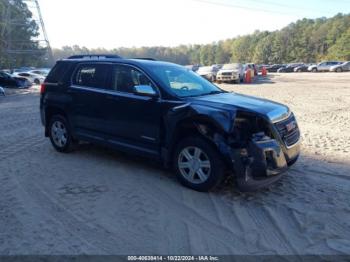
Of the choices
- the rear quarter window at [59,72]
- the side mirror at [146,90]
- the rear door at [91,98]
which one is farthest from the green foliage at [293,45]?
the side mirror at [146,90]

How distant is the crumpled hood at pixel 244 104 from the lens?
479cm

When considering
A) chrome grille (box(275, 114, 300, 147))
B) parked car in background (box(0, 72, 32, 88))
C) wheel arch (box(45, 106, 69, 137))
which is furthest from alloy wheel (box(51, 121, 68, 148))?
parked car in background (box(0, 72, 32, 88))

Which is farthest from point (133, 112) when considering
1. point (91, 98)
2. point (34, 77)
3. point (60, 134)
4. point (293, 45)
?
point (293, 45)

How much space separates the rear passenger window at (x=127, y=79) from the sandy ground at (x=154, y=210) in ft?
4.54

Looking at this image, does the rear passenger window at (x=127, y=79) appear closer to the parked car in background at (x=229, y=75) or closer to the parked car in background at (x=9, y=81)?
the parked car in background at (x=9, y=81)

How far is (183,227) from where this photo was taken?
399 centimetres

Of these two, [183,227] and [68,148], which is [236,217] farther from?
[68,148]

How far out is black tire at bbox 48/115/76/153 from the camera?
22.6 ft

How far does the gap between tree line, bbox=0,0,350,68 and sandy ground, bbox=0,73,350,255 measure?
167ft

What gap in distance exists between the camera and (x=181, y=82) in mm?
5801

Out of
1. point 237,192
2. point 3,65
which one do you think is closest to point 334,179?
point 237,192

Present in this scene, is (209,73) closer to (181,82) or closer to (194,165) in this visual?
(181,82)

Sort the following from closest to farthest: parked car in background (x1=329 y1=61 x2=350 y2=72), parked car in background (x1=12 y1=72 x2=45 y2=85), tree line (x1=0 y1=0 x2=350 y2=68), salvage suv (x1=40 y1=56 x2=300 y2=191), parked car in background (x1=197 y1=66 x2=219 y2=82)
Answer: salvage suv (x1=40 y1=56 x2=300 y2=191)
parked car in background (x1=197 y1=66 x2=219 y2=82)
parked car in background (x1=12 y1=72 x2=45 y2=85)
parked car in background (x1=329 y1=61 x2=350 y2=72)
tree line (x1=0 y1=0 x2=350 y2=68)

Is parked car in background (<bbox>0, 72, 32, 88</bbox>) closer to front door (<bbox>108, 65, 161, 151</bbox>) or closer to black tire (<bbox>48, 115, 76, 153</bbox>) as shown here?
black tire (<bbox>48, 115, 76, 153</bbox>)
